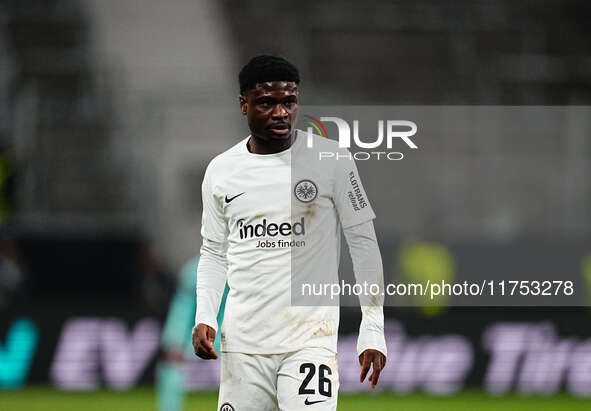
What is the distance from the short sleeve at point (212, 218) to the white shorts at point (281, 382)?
0.46 metres

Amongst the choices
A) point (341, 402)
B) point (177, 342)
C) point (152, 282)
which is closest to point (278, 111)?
point (177, 342)

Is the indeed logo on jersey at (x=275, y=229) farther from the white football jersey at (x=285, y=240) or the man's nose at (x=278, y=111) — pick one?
the man's nose at (x=278, y=111)

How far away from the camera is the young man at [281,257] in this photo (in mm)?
3764

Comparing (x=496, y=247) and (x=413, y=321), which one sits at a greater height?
(x=496, y=247)

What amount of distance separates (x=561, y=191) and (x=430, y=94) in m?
2.66

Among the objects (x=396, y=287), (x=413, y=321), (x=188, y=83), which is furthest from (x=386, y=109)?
(x=188, y=83)

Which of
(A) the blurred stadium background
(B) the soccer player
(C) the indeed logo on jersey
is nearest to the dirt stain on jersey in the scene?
(C) the indeed logo on jersey

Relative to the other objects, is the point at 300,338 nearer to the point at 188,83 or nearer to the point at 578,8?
the point at 188,83

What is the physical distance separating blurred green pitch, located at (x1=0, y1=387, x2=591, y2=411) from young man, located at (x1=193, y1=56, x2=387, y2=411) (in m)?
5.75

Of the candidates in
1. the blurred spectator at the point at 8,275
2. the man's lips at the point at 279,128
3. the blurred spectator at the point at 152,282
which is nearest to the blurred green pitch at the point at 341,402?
the blurred spectator at the point at 152,282

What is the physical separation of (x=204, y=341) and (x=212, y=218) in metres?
0.48

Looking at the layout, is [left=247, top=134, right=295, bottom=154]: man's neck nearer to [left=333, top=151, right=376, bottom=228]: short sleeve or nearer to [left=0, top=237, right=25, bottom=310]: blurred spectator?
[left=333, top=151, right=376, bottom=228]: short sleeve

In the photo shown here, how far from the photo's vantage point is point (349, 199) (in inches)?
151

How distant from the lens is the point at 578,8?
15.7 m
